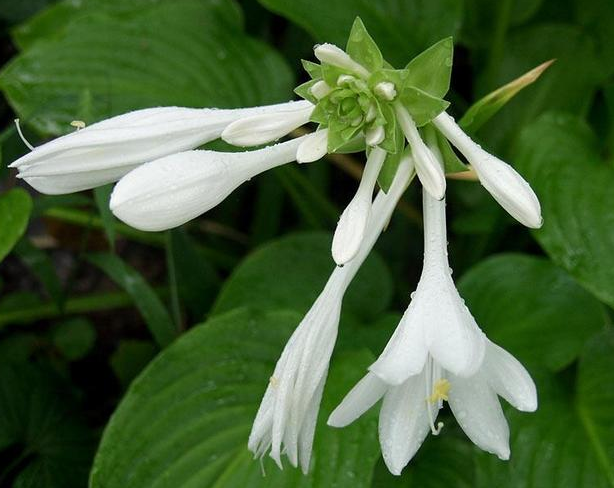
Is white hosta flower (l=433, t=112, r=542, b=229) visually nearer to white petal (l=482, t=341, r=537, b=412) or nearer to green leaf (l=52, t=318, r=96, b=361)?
white petal (l=482, t=341, r=537, b=412)

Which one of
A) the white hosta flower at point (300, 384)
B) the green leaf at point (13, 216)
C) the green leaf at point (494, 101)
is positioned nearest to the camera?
the white hosta flower at point (300, 384)

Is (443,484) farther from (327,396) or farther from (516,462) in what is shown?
(327,396)

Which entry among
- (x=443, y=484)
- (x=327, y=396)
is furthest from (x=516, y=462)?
(x=327, y=396)

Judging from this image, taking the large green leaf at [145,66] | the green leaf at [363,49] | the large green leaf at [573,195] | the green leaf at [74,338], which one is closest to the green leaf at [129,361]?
the green leaf at [74,338]

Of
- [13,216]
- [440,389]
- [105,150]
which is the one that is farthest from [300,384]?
[13,216]

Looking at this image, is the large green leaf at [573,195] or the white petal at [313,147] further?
the large green leaf at [573,195]

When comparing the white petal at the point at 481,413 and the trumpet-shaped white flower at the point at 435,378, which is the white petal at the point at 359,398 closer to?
the trumpet-shaped white flower at the point at 435,378

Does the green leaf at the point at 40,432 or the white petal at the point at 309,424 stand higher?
the white petal at the point at 309,424
